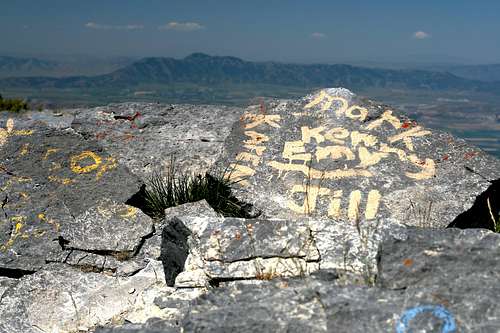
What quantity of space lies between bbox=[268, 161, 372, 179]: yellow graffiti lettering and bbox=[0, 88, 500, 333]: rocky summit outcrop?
24mm

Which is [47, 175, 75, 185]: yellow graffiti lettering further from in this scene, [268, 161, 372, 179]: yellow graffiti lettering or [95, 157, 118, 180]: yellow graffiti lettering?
[268, 161, 372, 179]: yellow graffiti lettering

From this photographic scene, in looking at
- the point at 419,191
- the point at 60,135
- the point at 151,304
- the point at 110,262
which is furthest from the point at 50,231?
the point at 419,191

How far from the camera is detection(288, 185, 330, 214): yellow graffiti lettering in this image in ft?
20.9

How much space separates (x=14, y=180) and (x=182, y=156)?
230cm

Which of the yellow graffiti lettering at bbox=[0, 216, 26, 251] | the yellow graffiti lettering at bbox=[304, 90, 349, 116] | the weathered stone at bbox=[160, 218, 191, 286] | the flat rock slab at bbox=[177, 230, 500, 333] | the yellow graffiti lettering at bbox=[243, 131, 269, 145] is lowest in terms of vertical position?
the yellow graffiti lettering at bbox=[0, 216, 26, 251]

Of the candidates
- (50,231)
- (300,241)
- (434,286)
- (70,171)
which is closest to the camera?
(434,286)

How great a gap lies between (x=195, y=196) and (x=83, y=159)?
1489mm

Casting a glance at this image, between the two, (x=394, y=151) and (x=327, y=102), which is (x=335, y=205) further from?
(x=327, y=102)

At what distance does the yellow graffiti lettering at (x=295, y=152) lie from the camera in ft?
23.4

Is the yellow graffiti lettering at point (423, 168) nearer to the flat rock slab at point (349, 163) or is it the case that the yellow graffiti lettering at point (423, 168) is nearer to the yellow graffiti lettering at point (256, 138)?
the flat rock slab at point (349, 163)

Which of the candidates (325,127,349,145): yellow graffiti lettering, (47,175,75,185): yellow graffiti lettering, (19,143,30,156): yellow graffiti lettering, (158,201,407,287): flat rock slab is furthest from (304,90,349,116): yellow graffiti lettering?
(158,201,407,287): flat rock slab

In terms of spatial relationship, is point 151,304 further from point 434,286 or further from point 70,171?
point 70,171

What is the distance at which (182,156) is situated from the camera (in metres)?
Result: 7.95

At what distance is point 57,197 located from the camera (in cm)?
633
